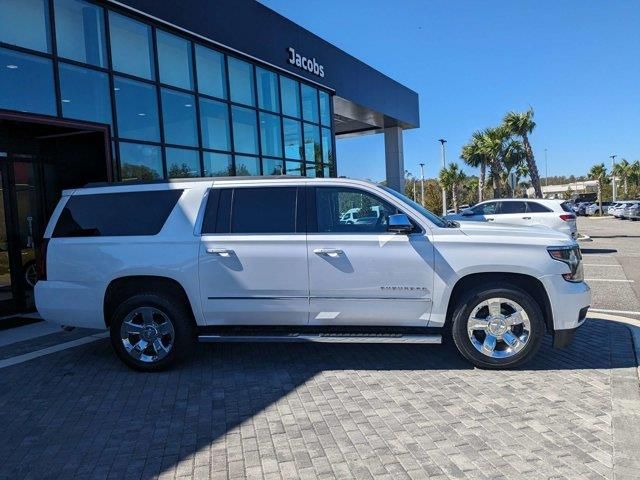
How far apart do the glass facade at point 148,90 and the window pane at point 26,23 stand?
0.01 m

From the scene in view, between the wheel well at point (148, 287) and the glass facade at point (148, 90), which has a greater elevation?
the glass facade at point (148, 90)

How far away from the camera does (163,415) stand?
14.4 ft

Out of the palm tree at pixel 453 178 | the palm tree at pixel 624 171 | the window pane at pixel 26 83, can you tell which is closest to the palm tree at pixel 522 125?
the palm tree at pixel 453 178

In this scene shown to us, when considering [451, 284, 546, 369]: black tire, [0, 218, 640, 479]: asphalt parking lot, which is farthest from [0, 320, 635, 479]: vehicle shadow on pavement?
[451, 284, 546, 369]: black tire

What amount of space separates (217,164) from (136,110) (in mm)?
2433

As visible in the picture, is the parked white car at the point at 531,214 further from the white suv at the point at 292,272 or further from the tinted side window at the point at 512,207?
the white suv at the point at 292,272

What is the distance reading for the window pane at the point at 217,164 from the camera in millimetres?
11656

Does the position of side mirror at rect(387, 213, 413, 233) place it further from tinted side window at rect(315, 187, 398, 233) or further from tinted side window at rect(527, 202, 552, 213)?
tinted side window at rect(527, 202, 552, 213)

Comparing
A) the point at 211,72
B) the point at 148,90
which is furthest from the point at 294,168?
the point at 148,90

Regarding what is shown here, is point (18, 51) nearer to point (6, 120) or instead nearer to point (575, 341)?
point (6, 120)

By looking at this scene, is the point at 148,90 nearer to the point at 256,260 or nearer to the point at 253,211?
the point at 253,211

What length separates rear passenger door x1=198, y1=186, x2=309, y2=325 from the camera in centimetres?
528

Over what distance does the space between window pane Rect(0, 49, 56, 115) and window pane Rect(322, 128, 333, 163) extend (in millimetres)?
9382

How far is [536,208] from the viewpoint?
14.8 metres
